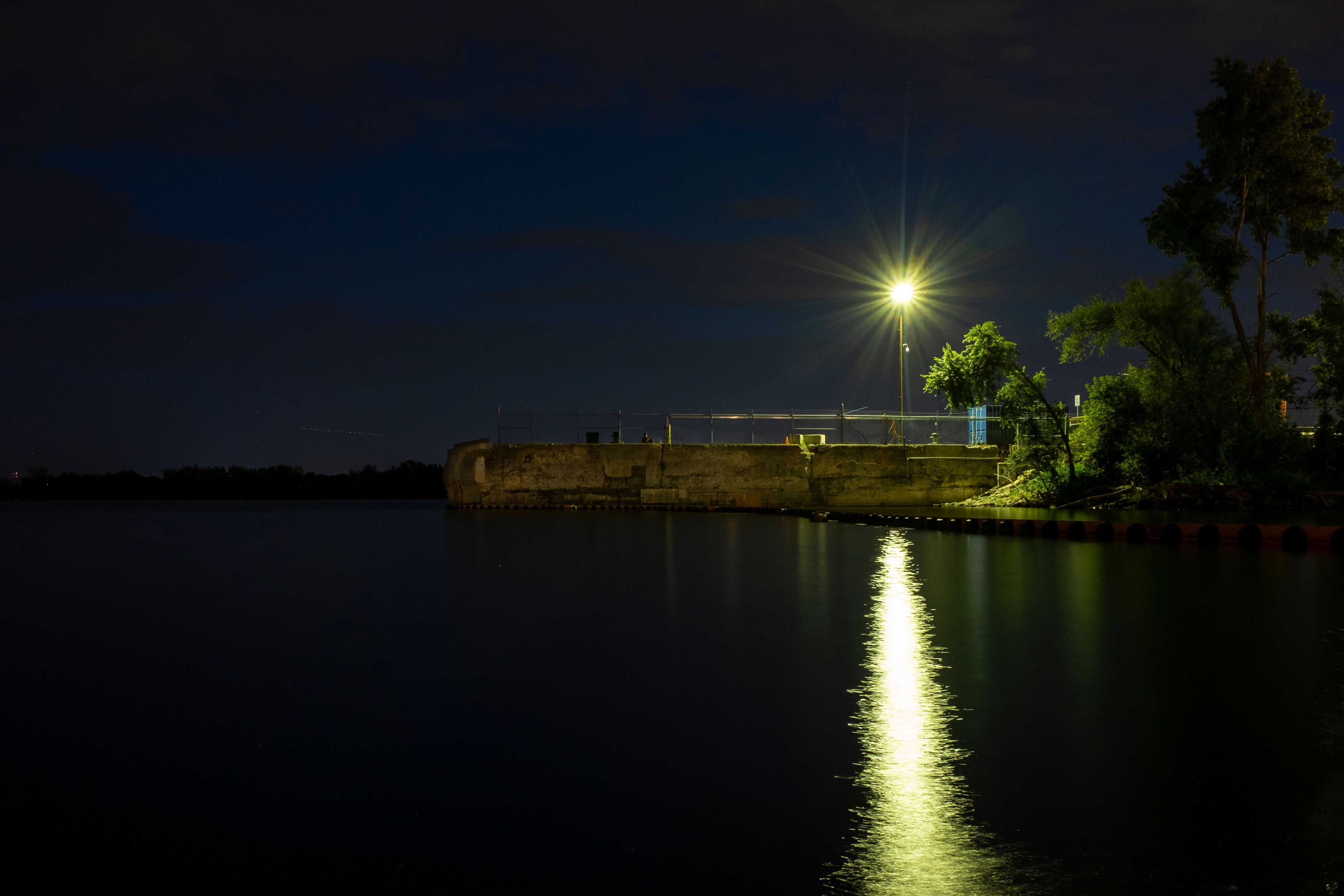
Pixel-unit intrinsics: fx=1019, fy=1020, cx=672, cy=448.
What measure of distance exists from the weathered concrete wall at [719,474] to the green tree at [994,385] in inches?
218

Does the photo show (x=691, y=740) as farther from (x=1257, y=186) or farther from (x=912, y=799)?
(x=1257, y=186)

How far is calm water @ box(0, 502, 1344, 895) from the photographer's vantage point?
159 inches

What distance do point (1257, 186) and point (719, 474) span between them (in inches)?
835

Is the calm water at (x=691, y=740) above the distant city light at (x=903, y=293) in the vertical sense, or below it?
below

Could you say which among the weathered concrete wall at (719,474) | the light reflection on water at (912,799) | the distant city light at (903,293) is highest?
the distant city light at (903,293)

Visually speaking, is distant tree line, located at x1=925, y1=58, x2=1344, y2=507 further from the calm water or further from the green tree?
the calm water

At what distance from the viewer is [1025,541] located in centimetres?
2139

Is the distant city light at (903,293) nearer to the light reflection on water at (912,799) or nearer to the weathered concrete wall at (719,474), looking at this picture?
the weathered concrete wall at (719,474)

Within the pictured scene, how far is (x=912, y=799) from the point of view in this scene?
4.68m

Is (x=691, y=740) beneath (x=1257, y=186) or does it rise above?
beneath

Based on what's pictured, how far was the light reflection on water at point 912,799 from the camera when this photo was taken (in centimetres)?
383

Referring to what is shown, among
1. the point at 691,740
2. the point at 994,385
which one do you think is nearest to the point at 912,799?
the point at 691,740

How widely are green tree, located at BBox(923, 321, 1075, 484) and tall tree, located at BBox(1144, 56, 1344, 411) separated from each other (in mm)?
6250

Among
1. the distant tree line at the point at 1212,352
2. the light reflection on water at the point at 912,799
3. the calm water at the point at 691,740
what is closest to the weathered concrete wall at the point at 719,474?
the distant tree line at the point at 1212,352
